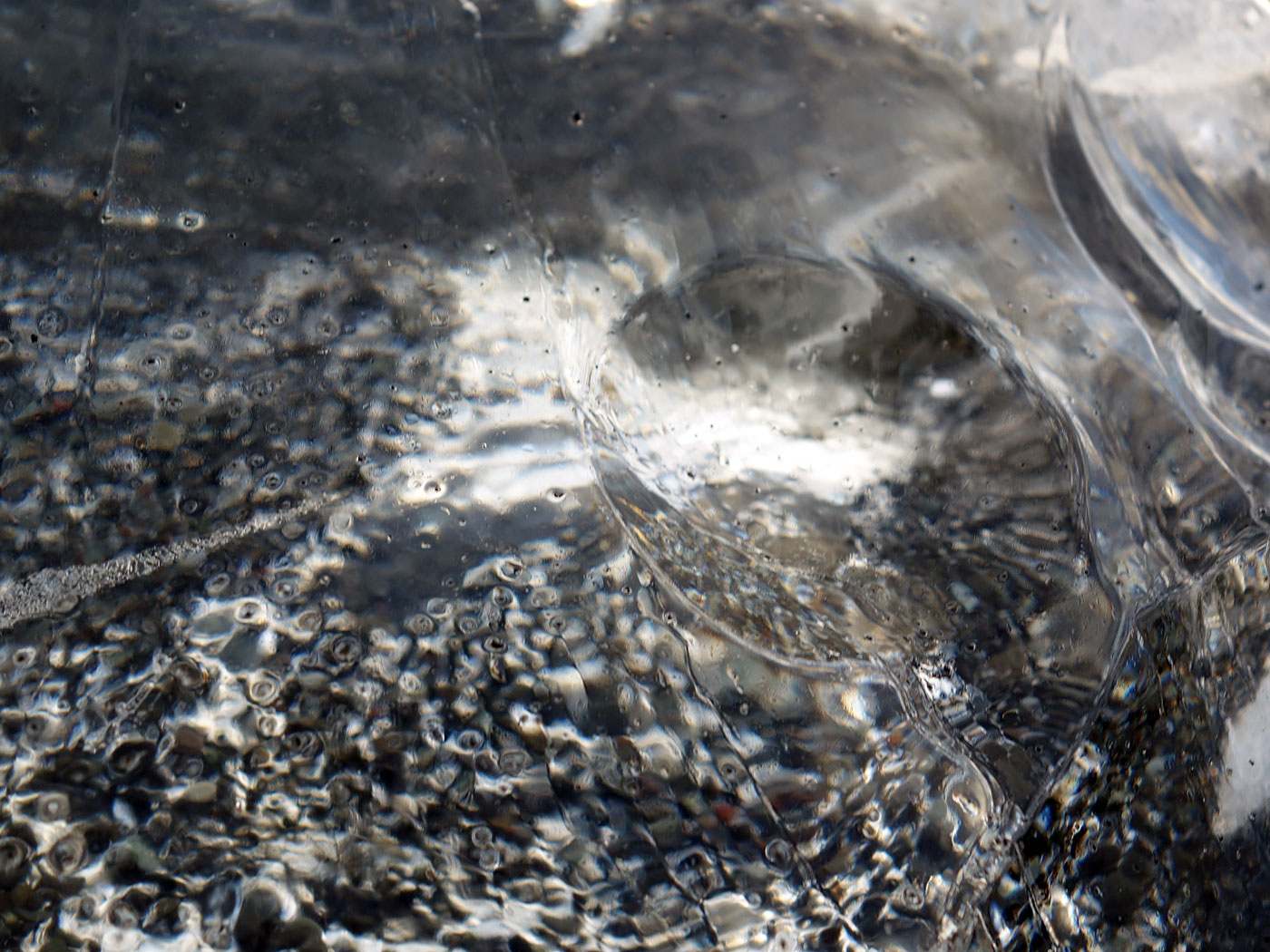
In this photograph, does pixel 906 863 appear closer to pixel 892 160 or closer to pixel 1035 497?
pixel 1035 497

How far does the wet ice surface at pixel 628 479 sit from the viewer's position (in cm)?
55

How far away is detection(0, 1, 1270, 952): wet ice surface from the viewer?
55cm

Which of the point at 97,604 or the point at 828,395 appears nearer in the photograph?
the point at 97,604

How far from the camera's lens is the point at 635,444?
2.26 feet

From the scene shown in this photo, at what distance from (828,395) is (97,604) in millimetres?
486

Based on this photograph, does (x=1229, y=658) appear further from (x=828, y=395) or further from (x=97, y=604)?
(x=97, y=604)

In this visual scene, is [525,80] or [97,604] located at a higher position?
[525,80]

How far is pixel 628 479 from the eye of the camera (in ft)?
2.20

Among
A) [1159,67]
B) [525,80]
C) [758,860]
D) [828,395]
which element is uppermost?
[1159,67]

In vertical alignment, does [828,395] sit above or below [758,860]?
above

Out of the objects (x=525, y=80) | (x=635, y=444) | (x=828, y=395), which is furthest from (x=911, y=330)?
(x=525, y=80)

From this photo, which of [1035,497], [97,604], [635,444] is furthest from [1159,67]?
[97,604]

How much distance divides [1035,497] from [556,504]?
12.4 inches

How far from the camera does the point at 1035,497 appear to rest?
0.66 m
